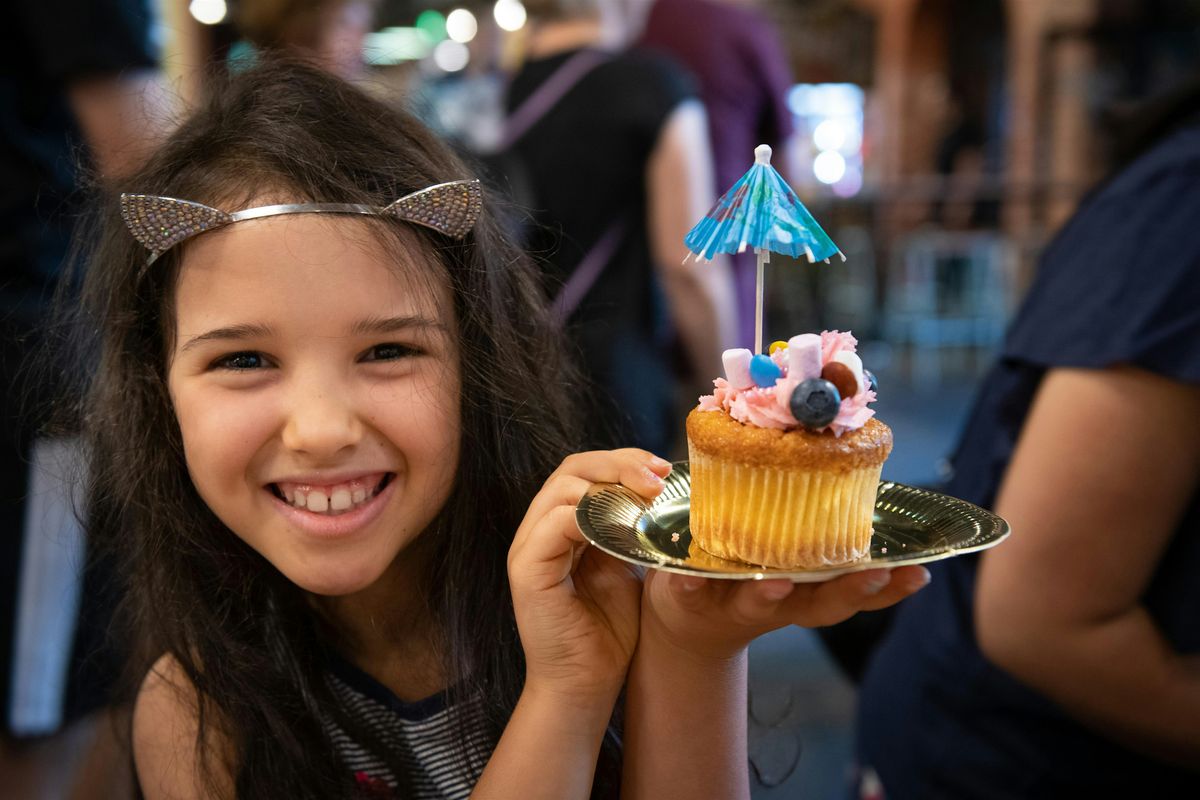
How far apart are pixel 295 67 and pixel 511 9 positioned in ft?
4.66

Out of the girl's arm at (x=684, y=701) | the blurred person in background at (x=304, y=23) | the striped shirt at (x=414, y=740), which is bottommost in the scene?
the striped shirt at (x=414, y=740)

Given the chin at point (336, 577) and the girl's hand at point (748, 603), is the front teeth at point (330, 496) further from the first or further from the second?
the girl's hand at point (748, 603)

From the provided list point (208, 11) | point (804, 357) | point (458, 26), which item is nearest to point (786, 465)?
point (804, 357)

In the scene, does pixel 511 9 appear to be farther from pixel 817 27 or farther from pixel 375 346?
pixel 817 27

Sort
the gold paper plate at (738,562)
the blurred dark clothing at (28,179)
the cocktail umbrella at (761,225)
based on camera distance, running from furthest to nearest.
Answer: the blurred dark clothing at (28,179) < the cocktail umbrella at (761,225) < the gold paper plate at (738,562)

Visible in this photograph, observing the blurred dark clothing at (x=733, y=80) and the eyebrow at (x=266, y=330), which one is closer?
the eyebrow at (x=266, y=330)

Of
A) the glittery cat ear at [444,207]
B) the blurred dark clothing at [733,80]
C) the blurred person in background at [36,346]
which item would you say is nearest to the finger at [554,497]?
the glittery cat ear at [444,207]

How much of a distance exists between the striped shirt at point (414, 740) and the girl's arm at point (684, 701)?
9.7 inches

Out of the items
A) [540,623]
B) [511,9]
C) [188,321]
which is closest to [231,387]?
[188,321]

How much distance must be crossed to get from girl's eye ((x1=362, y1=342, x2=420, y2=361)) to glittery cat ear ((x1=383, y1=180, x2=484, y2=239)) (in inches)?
6.0

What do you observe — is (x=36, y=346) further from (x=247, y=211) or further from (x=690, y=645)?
(x=690, y=645)

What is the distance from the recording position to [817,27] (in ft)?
45.0

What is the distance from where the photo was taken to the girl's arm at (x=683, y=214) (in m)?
2.44

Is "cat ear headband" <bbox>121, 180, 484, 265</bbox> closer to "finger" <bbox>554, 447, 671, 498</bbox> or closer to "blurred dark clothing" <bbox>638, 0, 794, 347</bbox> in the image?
"finger" <bbox>554, 447, 671, 498</bbox>
